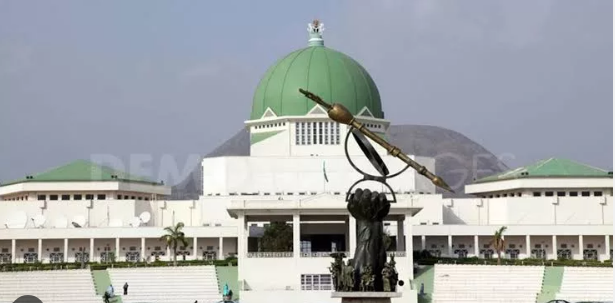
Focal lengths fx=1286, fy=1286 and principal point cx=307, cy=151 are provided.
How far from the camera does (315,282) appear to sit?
5991 cm

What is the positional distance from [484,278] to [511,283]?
1359 millimetres

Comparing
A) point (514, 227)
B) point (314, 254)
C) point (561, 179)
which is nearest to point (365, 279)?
point (314, 254)

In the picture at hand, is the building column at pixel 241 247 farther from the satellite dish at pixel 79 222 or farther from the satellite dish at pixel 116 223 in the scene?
the satellite dish at pixel 79 222

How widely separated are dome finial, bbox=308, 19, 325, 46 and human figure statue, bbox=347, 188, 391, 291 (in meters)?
39.0

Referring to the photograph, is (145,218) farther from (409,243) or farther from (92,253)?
(409,243)

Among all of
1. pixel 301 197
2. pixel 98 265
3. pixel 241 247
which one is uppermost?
pixel 301 197

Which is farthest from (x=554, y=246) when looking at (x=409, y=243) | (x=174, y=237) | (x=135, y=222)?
(x=135, y=222)

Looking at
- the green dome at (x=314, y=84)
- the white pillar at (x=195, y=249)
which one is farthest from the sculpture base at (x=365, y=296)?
the green dome at (x=314, y=84)

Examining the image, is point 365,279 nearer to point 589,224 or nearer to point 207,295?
point 207,295

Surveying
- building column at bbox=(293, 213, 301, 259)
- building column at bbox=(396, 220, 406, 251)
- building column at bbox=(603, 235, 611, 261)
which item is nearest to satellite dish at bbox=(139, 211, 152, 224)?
building column at bbox=(293, 213, 301, 259)

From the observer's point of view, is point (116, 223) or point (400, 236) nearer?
point (400, 236)

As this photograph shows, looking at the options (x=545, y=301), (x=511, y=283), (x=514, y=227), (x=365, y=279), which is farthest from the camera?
(x=514, y=227)

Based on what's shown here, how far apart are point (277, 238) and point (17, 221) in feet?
51.6

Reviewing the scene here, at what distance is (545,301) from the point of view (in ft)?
179
